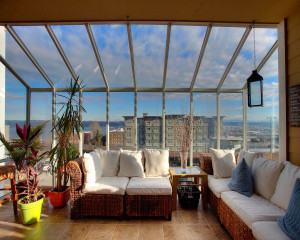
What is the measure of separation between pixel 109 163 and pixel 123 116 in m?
1.27

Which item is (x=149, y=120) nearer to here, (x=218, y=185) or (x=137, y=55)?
(x=137, y=55)

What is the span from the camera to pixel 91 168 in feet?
10.3

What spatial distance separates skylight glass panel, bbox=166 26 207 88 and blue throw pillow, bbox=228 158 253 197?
2.18m

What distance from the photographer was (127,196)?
299cm

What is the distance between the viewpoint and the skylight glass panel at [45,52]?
3.41m

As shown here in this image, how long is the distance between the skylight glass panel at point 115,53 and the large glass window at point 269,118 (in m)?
2.70

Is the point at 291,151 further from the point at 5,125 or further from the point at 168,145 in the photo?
the point at 5,125

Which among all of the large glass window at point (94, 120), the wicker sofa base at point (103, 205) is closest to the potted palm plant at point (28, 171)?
the wicker sofa base at point (103, 205)

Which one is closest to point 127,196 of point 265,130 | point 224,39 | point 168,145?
point 168,145

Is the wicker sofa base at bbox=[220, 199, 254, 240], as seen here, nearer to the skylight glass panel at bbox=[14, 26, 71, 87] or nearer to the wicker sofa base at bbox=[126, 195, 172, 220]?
the wicker sofa base at bbox=[126, 195, 172, 220]

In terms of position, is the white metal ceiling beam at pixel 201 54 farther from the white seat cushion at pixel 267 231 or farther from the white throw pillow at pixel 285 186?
the white seat cushion at pixel 267 231

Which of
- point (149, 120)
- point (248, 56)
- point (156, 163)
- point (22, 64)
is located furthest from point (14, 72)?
point (248, 56)

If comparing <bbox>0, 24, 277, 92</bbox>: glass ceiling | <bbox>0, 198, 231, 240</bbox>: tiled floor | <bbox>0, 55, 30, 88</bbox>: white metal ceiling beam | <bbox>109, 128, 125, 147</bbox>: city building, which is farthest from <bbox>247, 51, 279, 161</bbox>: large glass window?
<bbox>0, 55, 30, 88</bbox>: white metal ceiling beam

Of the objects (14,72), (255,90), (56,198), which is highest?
(14,72)
